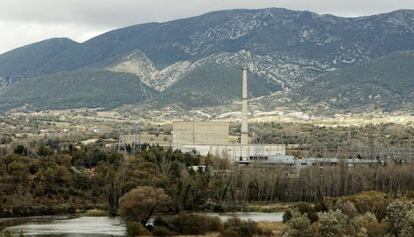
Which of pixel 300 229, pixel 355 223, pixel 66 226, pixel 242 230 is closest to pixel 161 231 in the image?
pixel 242 230

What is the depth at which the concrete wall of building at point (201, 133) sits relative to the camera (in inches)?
6373

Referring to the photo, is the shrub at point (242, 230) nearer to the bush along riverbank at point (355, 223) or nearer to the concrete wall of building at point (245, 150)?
the bush along riverbank at point (355, 223)

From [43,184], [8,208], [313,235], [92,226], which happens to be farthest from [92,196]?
[313,235]

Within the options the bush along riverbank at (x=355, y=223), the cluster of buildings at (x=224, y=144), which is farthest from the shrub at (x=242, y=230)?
the cluster of buildings at (x=224, y=144)

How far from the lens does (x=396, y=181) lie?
110438 millimetres

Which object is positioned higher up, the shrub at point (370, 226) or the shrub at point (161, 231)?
the shrub at point (370, 226)

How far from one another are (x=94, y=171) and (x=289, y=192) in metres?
25.0

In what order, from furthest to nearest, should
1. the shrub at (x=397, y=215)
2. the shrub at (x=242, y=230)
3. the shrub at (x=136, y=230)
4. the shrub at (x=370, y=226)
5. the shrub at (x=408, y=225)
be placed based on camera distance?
the shrub at (x=242, y=230)
the shrub at (x=136, y=230)
the shrub at (x=397, y=215)
the shrub at (x=370, y=226)
the shrub at (x=408, y=225)

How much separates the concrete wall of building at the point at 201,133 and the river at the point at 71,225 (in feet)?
224

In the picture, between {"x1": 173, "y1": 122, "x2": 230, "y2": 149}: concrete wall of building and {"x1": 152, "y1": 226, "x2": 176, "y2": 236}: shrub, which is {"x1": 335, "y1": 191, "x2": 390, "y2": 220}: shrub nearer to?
{"x1": 152, "y1": 226, "x2": 176, "y2": 236}: shrub

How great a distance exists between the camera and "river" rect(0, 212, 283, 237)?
234 feet

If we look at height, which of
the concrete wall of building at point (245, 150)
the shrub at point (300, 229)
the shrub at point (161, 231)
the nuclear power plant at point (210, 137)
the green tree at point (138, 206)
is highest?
the nuclear power plant at point (210, 137)

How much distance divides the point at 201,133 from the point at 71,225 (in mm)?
84624

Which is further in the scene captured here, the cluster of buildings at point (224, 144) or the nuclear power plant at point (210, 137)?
the nuclear power plant at point (210, 137)
